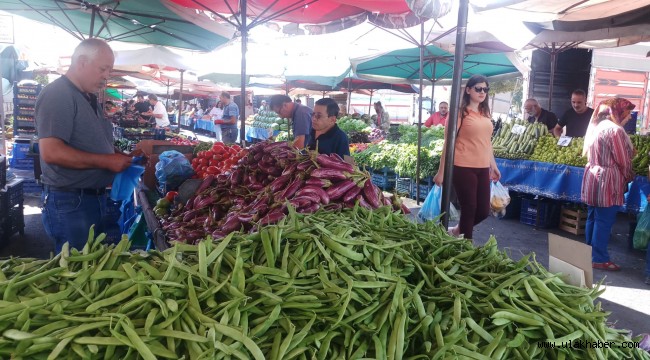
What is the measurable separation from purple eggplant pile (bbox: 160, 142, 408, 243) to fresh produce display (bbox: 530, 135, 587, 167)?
203 inches

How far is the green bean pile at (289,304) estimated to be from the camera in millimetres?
1361

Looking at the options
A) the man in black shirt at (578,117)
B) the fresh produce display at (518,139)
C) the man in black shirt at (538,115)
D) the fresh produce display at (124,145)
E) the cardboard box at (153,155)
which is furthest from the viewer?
the man in black shirt at (538,115)

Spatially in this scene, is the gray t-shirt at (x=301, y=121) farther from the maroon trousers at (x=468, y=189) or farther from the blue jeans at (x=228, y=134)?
the blue jeans at (x=228, y=134)

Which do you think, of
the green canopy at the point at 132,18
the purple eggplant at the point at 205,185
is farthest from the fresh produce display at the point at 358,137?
the purple eggplant at the point at 205,185

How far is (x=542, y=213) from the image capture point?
26.2 feet

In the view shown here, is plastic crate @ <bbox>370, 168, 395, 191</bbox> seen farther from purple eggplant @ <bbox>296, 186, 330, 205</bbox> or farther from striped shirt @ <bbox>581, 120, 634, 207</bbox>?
purple eggplant @ <bbox>296, 186, 330, 205</bbox>

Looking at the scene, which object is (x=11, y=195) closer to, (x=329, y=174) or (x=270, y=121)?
(x=329, y=174)

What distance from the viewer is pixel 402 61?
11.3 m

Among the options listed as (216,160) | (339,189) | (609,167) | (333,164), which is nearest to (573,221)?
(609,167)

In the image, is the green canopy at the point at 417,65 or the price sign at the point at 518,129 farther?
the green canopy at the point at 417,65

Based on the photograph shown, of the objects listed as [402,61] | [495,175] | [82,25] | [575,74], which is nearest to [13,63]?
[82,25]

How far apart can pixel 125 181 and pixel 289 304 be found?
8.94 feet

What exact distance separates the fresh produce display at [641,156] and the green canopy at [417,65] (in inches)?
118

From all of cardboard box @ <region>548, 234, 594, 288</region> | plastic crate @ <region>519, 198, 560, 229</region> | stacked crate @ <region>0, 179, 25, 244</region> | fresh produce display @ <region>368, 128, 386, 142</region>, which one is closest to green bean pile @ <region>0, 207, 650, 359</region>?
cardboard box @ <region>548, 234, 594, 288</region>
